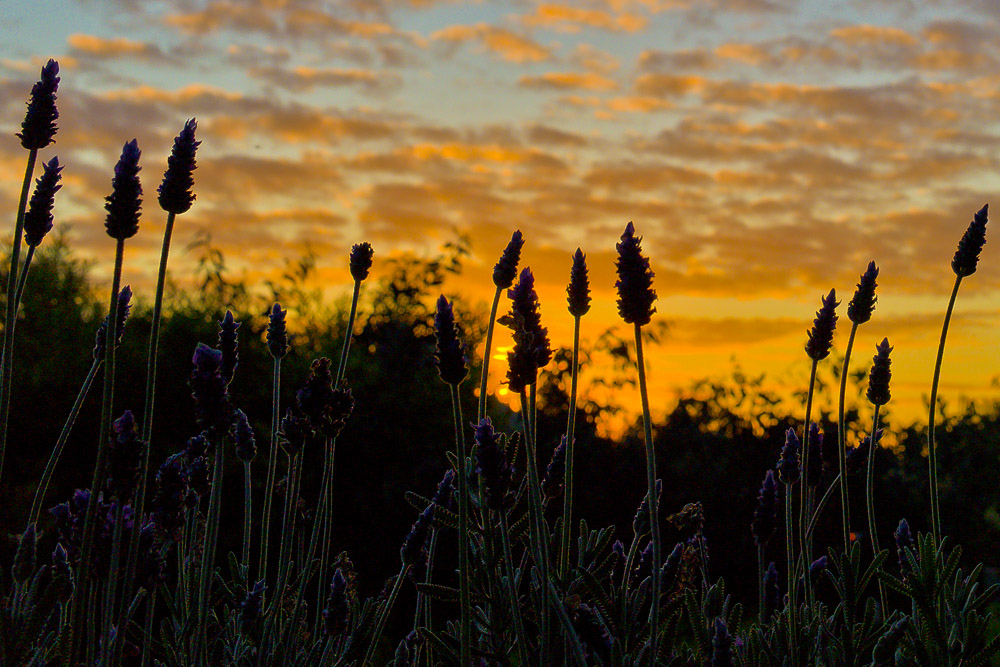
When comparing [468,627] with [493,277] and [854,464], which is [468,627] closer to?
[493,277]

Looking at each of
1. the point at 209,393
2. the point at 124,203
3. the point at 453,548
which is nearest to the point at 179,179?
the point at 124,203

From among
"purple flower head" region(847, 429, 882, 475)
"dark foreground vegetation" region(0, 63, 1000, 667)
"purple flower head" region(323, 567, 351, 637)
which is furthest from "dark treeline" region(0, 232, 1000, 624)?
"purple flower head" region(323, 567, 351, 637)

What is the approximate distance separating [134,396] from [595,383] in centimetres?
424

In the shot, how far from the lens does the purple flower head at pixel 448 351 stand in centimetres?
180

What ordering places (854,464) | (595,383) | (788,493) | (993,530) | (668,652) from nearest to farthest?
(668,652) < (788,493) < (854,464) < (595,383) < (993,530)

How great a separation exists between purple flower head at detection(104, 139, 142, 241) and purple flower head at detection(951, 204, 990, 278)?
2.14 m

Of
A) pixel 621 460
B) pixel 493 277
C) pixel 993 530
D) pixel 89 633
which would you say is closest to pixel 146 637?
pixel 89 633

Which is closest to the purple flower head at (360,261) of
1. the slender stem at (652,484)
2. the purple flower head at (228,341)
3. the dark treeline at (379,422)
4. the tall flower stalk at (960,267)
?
the purple flower head at (228,341)

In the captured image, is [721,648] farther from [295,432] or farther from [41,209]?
[41,209]

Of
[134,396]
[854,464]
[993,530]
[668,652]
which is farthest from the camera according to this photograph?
Result: [993,530]

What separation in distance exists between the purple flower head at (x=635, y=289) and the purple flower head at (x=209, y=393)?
760mm

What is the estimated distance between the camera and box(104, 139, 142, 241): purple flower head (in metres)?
1.73

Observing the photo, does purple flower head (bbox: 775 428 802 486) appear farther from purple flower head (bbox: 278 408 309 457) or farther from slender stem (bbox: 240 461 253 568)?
slender stem (bbox: 240 461 253 568)

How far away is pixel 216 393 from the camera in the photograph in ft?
5.70
